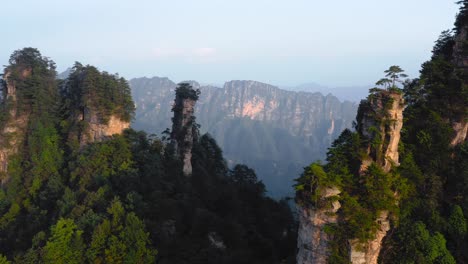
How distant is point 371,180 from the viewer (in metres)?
20.3

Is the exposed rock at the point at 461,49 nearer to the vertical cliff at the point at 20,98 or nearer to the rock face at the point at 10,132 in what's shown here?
the vertical cliff at the point at 20,98

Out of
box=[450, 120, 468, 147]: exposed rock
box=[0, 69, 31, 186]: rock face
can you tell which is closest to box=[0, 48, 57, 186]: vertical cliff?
box=[0, 69, 31, 186]: rock face

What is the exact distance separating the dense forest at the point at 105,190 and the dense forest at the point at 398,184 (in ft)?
30.6

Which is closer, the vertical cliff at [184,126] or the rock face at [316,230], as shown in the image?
the rock face at [316,230]

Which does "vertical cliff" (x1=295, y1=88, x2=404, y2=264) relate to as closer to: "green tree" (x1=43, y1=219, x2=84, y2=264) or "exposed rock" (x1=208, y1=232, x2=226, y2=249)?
"exposed rock" (x1=208, y1=232, x2=226, y2=249)

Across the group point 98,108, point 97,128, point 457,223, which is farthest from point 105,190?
point 457,223

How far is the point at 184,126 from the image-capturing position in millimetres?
43031

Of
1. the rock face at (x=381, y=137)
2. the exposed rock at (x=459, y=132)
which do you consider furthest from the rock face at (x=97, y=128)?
the exposed rock at (x=459, y=132)

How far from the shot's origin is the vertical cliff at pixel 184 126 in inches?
1677

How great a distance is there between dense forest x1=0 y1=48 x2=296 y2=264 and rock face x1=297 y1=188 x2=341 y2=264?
7.32 m

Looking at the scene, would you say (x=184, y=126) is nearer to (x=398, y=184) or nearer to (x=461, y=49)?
(x=398, y=184)

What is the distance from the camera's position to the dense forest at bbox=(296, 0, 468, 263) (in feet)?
65.4

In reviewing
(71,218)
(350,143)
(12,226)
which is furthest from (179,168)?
(350,143)

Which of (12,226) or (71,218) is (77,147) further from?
(71,218)
